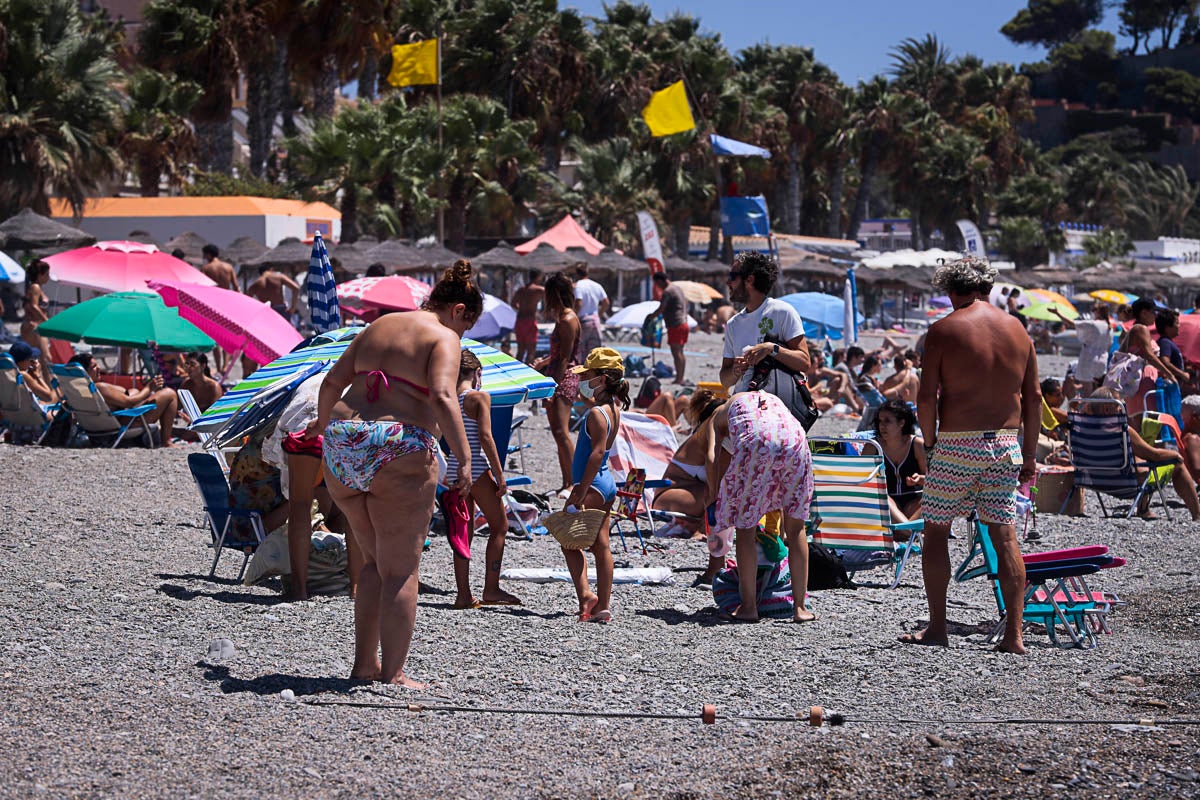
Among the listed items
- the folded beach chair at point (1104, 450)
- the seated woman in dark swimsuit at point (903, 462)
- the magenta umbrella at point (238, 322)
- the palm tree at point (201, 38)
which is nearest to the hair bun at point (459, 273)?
the seated woman in dark swimsuit at point (903, 462)

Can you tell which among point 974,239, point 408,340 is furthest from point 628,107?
point 408,340

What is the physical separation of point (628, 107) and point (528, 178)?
8664 mm

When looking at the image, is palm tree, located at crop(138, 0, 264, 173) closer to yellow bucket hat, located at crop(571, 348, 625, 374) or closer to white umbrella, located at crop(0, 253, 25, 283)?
white umbrella, located at crop(0, 253, 25, 283)

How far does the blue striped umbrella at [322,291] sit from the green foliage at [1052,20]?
12784cm

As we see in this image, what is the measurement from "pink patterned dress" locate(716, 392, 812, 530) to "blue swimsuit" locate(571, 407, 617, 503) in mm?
517

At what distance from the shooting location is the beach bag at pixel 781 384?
251 inches

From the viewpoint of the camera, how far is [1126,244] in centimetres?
6500

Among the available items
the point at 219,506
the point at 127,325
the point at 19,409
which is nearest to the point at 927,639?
the point at 219,506

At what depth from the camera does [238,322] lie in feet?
31.8

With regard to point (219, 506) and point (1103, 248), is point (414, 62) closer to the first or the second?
point (219, 506)

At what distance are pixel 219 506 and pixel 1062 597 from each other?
3883mm

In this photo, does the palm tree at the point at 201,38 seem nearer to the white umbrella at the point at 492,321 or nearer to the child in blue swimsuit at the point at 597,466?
the white umbrella at the point at 492,321

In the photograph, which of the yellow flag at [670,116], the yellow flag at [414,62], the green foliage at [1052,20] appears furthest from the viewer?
the green foliage at [1052,20]

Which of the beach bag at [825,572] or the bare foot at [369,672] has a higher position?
the bare foot at [369,672]
